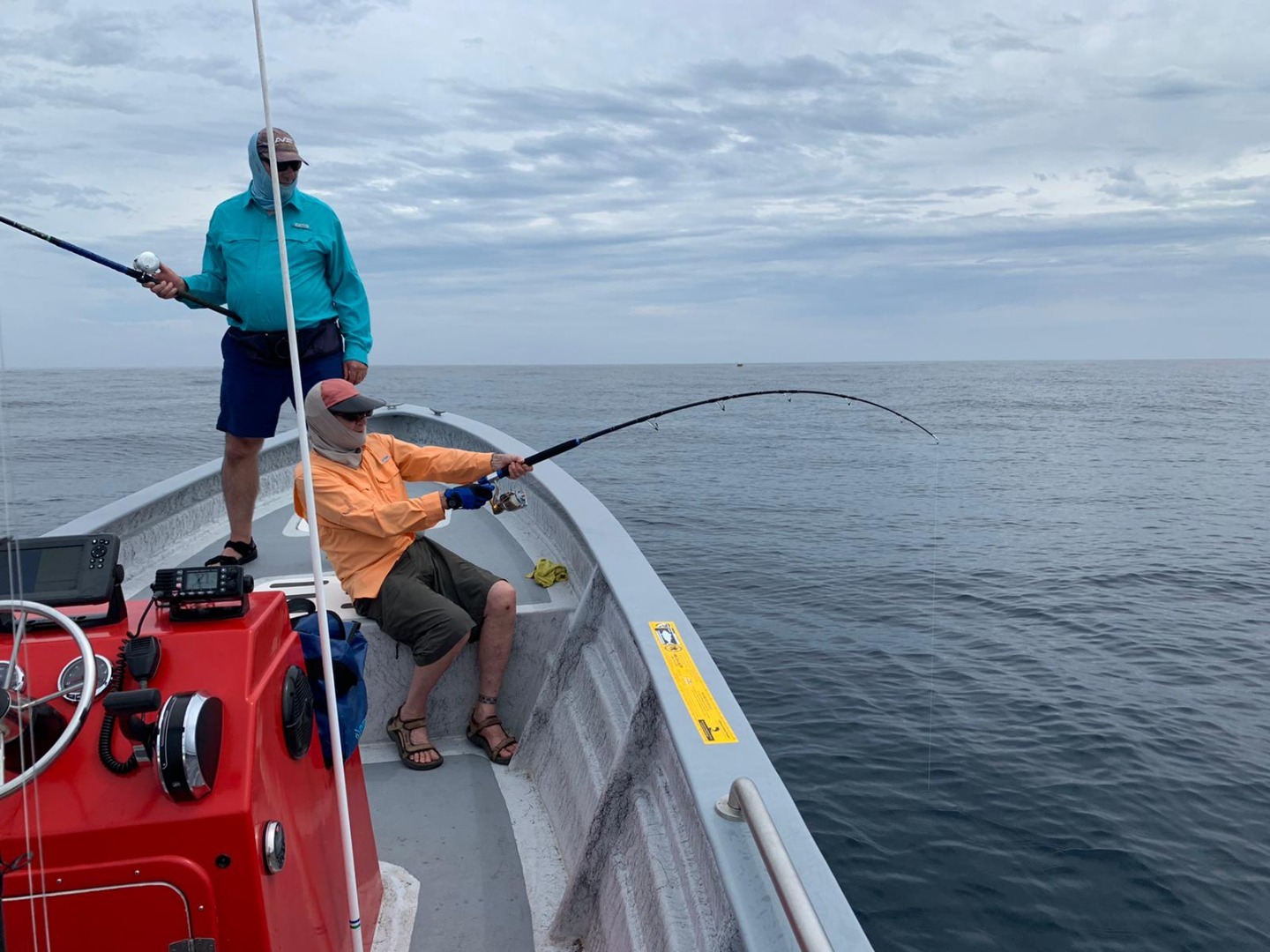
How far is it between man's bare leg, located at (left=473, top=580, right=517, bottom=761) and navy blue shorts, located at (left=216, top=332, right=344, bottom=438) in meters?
1.17

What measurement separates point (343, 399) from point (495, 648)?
3.33ft

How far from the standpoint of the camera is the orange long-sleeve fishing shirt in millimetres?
3158

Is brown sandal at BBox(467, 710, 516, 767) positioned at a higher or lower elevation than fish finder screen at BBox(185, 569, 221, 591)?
lower

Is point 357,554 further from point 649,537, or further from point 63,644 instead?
point 649,537

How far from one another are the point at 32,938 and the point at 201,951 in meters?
0.26

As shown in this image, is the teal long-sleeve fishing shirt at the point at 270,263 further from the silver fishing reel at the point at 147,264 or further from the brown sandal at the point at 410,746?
the brown sandal at the point at 410,746

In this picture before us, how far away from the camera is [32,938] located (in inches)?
62.8

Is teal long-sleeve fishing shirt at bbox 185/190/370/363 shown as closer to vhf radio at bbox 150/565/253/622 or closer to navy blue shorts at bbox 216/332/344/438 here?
navy blue shorts at bbox 216/332/344/438

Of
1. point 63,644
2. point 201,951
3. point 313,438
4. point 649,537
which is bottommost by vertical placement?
point 649,537

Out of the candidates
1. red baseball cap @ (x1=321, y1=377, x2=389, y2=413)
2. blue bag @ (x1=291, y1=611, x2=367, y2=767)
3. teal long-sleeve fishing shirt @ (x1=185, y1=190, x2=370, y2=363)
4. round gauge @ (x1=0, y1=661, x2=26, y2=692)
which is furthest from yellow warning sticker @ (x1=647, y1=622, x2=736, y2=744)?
teal long-sleeve fishing shirt @ (x1=185, y1=190, x2=370, y2=363)

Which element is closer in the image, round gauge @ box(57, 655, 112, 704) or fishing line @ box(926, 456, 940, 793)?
round gauge @ box(57, 655, 112, 704)

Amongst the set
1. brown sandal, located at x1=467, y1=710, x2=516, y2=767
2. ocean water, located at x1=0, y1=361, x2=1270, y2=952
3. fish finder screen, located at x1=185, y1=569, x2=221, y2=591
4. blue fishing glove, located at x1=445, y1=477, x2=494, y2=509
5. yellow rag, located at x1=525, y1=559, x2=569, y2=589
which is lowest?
ocean water, located at x1=0, y1=361, x2=1270, y2=952

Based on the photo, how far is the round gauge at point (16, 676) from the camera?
1.61 metres

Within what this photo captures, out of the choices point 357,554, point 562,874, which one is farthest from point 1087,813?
point 357,554
